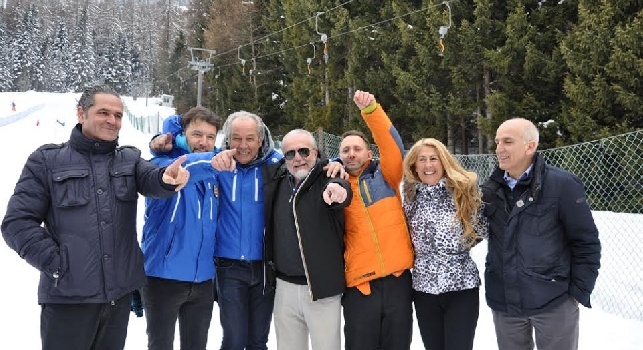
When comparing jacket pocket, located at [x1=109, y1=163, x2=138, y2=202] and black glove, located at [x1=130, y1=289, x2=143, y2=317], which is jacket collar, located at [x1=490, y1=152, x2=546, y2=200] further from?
black glove, located at [x1=130, y1=289, x2=143, y2=317]

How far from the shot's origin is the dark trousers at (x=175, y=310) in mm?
2756

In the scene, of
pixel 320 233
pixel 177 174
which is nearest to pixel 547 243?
pixel 320 233

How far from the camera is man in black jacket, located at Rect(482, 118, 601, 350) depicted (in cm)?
256

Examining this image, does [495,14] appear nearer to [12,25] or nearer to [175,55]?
[175,55]

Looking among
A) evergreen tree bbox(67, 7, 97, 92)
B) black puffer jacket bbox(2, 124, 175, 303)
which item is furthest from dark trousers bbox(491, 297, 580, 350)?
evergreen tree bbox(67, 7, 97, 92)

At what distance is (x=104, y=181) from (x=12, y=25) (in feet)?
328

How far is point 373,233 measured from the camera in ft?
9.05

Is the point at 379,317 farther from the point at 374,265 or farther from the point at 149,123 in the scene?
the point at 149,123

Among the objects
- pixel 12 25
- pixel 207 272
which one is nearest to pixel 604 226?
pixel 207 272

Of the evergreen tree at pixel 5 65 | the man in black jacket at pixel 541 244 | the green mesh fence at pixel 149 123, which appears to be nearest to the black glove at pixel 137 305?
the man in black jacket at pixel 541 244

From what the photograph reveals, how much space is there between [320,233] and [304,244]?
0.11 metres

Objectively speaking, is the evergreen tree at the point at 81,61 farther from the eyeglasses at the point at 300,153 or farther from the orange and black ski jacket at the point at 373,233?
the orange and black ski jacket at the point at 373,233

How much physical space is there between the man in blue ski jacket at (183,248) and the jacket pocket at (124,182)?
30cm

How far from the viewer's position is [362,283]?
8.97 feet
